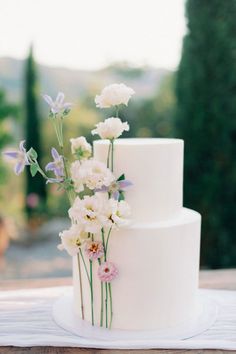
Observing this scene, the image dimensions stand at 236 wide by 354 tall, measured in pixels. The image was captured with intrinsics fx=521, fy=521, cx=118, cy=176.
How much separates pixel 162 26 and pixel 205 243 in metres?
5.02

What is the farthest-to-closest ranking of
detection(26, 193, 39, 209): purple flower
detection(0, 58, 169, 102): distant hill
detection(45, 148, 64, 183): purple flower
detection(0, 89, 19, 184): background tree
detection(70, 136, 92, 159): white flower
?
detection(0, 58, 169, 102): distant hill < detection(26, 193, 39, 209): purple flower < detection(0, 89, 19, 184): background tree < detection(70, 136, 92, 159): white flower < detection(45, 148, 64, 183): purple flower

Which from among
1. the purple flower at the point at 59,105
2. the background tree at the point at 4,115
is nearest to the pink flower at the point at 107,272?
the purple flower at the point at 59,105

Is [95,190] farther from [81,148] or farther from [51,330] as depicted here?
[51,330]

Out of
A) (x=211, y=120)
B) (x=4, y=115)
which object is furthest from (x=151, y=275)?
(x=4, y=115)

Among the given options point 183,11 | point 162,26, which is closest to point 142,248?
point 183,11

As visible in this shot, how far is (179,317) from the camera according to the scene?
1.76 m

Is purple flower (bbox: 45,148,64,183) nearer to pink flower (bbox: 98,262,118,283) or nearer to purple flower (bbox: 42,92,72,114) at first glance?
purple flower (bbox: 42,92,72,114)

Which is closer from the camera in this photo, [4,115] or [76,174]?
[76,174]

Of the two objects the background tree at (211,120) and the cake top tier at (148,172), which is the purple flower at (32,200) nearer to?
the background tree at (211,120)

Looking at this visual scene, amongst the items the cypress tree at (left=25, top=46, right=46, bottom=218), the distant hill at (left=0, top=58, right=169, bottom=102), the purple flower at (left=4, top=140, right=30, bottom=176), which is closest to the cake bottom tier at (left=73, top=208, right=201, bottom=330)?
the purple flower at (left=4, top=140, right=30, bottom=176)

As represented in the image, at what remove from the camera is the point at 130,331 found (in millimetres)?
1707

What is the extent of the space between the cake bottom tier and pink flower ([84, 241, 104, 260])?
0.20 feet

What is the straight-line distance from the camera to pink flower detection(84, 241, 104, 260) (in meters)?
1.62

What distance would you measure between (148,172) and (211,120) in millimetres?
3201
